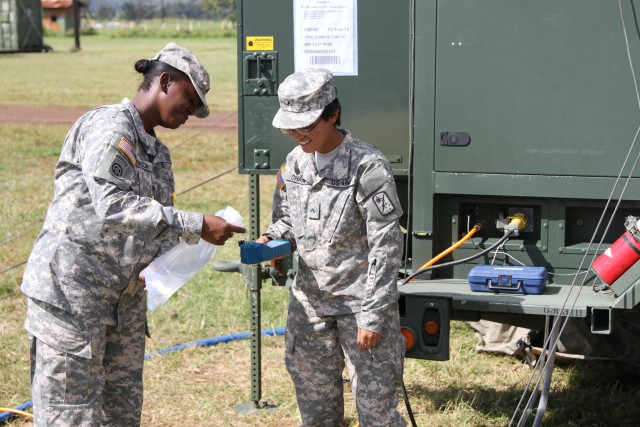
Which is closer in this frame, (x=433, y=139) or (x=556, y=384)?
(x=433, y=139)

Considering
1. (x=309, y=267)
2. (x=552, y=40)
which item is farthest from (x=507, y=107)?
(x=309, y=267)

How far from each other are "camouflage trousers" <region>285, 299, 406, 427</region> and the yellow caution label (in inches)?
57.9

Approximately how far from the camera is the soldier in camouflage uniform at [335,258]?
3742 mm

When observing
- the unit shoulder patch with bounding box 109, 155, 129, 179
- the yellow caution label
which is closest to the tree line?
the yellow caution label

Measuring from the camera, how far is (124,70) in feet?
103

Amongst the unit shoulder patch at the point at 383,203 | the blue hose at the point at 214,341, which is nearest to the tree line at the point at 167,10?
the blue hose at the point at 214,341

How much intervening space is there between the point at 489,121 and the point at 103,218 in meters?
1.88

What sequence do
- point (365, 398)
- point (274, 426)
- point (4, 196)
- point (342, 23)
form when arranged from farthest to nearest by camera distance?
point (4, 196) < point (274, 426) < point (342, 23) < point (365, 398)

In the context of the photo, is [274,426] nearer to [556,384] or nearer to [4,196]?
[556,384]

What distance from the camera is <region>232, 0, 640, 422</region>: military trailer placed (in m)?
4.24

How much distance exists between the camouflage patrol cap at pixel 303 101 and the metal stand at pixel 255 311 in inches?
60.0

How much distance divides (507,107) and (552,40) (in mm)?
354

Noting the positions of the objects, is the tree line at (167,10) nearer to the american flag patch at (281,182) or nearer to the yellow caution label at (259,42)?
the yellow caution label at (259,42)

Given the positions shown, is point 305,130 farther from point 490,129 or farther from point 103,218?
point 490,129
